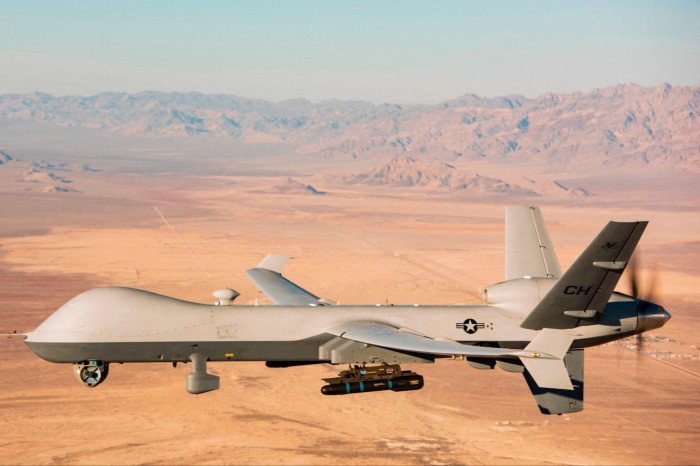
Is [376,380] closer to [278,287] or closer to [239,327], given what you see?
[239,327]

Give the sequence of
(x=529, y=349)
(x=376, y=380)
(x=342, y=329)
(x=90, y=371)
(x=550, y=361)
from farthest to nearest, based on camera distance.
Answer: (x=90, y=371) → (x=342, y=329) → (x=376, y=380) → (x=529, y=349) → (x=550, y=361)

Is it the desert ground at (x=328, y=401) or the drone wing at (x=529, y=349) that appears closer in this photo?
the drone wing at (x=529, y=349)

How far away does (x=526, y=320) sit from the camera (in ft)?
117

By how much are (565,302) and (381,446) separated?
11.9m

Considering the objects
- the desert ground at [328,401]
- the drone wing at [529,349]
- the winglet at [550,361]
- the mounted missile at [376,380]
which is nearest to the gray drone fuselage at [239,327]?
the mounted missile at [376,380]

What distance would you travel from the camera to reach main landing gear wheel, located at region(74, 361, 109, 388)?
1409 inches

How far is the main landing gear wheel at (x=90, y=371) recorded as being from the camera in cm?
3578

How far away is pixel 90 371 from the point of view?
35906 mm

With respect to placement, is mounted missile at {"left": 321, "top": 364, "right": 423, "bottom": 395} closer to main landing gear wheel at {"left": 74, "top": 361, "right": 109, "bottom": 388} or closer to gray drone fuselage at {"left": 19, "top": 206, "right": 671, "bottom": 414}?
gray drone fuselage at {"left": 19, "top": 206, "right": 671, "bottom": 414}

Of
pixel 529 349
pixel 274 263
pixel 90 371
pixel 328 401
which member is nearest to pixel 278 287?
pixel 274 263

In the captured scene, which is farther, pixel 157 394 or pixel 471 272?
pixel 471 272

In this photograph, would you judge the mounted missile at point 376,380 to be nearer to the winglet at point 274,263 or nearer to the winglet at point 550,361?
the winglet at point 550,361

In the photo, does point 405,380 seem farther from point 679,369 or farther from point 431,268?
point 431,268

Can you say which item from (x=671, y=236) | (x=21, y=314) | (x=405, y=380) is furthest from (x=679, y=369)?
(x=671, y=236)
